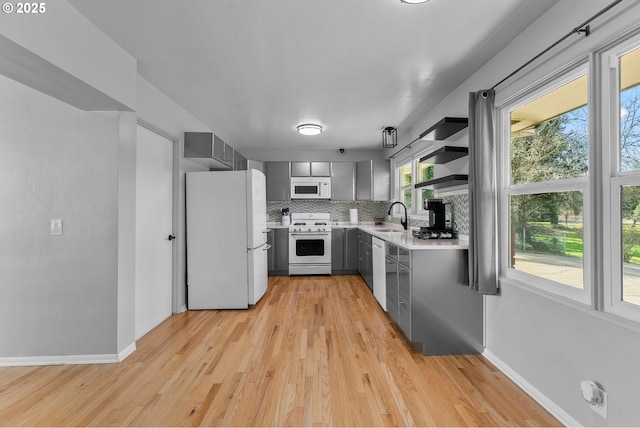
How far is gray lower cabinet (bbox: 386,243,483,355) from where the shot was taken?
7.81 feet

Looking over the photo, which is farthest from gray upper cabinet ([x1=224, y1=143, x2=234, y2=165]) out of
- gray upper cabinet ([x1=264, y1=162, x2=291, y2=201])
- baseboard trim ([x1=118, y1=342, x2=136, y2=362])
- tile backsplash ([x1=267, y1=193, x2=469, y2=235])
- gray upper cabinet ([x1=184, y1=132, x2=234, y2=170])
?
baseboard trim ([x1=118, y1=342, x2=136, y2=362])

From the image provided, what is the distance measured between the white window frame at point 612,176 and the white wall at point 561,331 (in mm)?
91

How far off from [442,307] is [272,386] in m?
1.44

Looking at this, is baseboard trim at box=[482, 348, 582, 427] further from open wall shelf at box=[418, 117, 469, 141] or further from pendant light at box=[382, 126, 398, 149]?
pendant light at box=[382, 126, 398, 149]

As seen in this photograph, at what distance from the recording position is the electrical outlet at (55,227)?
7.35 feet

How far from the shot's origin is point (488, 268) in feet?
7.02

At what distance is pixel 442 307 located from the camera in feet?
7.82

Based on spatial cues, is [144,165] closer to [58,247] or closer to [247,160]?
[58,247]

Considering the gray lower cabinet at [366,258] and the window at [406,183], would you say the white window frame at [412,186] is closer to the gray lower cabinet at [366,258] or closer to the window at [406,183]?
the window at [406,183]

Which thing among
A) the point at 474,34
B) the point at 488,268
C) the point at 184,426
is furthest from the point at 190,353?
the point at 474,34

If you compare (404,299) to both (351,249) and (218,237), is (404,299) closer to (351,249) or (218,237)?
(218,237)

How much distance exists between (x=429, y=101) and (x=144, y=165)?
9.96 ft

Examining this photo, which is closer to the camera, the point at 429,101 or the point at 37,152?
the point at 37,152

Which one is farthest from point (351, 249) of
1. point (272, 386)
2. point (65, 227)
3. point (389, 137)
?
point (65, 227)
